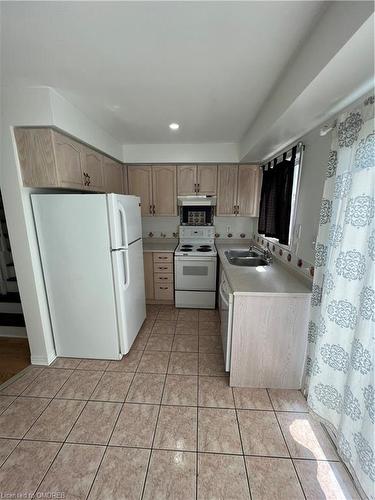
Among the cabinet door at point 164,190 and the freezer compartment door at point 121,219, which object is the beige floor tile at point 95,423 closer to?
the freezer compartment door at point 121,219

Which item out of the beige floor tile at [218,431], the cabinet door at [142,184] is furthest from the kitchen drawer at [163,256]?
the beige floor tile at [218,431]

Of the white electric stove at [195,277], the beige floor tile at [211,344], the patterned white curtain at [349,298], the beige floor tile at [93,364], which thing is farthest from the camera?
the white electric stove at [195,277]

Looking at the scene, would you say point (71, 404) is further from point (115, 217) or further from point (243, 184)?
point (243, 184)

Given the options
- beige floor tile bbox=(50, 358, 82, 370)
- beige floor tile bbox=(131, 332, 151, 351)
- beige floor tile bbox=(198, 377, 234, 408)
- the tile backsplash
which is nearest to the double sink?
the tile backsplash

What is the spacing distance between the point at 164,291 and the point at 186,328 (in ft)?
2.37

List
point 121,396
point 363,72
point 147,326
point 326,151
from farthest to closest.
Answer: point 147,326, point 121,396, point 326,151, point 363,72

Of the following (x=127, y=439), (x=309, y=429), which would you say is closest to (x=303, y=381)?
(x=309, y=429)

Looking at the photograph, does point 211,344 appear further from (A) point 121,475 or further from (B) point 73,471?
(B) point 73,471

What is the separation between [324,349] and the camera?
139 centimetres

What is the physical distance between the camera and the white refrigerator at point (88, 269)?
1853 millimetres

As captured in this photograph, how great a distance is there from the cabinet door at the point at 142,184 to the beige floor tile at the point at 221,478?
9.36 feet

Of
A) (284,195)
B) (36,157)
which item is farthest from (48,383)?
(284,195)

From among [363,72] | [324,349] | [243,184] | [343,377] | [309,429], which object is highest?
[363,72]

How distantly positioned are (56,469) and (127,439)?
415mm
